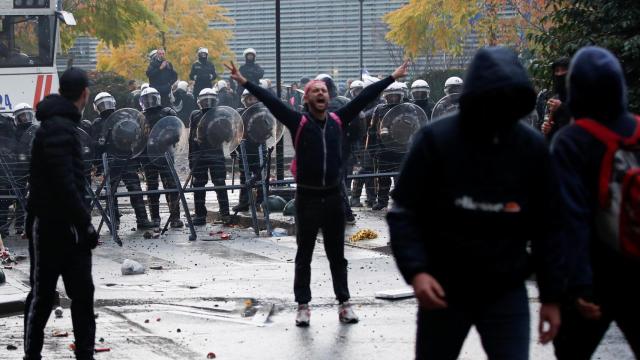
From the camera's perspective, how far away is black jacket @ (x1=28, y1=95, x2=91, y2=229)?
7219mm

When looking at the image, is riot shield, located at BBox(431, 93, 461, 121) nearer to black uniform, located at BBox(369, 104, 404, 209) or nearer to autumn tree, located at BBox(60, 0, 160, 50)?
black uniform, located at BBox(369, 104, 404, 209)

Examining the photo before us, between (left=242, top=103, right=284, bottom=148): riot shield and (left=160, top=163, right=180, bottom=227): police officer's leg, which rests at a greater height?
(left=242, top=103, right=284, bottom=148): riot shield

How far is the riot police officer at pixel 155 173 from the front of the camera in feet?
56.1

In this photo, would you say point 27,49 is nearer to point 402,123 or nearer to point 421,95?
point 421,95

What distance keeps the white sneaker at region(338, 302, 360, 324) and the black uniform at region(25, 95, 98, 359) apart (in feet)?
8.01

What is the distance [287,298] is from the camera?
1073 centimetres

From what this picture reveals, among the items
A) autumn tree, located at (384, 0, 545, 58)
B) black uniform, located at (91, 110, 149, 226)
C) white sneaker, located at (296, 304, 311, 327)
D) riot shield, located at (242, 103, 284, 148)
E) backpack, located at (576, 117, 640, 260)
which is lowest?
white sneaker, located at (296, 304, 311, 327)

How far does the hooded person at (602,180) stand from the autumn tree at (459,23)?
24992 millimetres

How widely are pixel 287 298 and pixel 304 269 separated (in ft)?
4.28

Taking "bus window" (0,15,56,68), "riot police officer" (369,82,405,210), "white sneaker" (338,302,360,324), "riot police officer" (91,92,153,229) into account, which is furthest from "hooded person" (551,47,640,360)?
"bus window" (0,15,56,68)

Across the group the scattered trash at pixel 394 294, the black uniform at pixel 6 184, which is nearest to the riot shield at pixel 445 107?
the black uniform at pixel 6 184

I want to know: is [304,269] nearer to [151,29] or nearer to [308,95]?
[308,95]

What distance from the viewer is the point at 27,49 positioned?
70.7 feet

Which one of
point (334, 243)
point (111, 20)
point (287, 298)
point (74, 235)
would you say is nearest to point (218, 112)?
point (287, 298)
